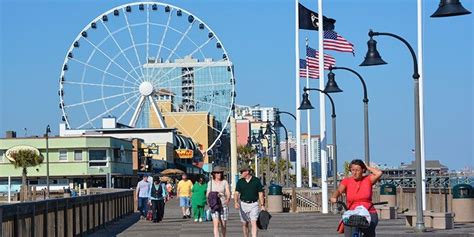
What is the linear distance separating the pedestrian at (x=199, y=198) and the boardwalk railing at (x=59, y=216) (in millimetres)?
2686

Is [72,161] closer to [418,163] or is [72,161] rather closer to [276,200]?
[276,200]

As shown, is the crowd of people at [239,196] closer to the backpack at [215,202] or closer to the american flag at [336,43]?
the backpack at [215,202]

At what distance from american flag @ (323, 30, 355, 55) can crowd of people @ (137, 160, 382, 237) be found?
24.7 ft

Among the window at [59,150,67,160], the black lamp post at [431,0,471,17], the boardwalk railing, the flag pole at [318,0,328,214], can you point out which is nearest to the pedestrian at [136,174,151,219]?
the boardwalk railing

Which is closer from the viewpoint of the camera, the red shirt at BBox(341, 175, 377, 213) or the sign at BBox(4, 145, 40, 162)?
the red shirt at BBox(341, 175, 377, 213)

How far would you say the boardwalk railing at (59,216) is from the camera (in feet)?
51.3

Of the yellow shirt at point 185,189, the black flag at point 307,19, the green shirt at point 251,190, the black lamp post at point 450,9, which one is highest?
the black flag at point 307,19

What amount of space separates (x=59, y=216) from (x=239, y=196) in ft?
12.1

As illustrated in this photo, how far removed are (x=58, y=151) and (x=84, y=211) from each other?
215 ft

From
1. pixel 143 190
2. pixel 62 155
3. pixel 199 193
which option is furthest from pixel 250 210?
Answer: pixel 62 155

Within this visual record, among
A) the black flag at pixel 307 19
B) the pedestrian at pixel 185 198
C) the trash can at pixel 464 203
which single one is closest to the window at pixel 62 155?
the black flag at pixel 307 19

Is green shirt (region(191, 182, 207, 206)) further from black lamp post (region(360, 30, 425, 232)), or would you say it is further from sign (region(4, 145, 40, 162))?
sign (region(4, 145, 40, 162))

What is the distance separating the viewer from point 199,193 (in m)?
32.6

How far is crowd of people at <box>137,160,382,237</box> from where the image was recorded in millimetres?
13760
